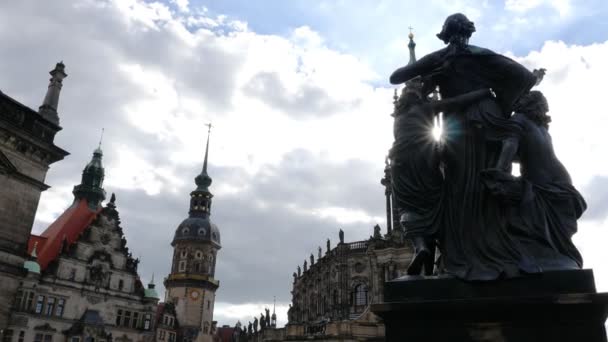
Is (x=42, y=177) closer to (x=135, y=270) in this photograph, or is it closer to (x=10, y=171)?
(x=10, y=171)

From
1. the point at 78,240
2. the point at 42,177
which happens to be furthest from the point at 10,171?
the point at 78,240

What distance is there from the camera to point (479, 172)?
5.13 meters

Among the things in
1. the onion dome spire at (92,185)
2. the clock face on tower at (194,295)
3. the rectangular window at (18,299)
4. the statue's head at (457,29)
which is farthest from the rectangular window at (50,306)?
the statue's head at (457,29)

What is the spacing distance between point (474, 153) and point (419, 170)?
659 mm

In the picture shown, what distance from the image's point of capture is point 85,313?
37469 mm

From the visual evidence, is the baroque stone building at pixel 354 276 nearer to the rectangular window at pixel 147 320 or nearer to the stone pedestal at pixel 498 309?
the rectangular window at pixel 147 320

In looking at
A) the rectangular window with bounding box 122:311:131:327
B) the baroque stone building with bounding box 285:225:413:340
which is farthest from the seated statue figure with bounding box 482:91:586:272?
the rectangular window with bounding box 122:311:131:327

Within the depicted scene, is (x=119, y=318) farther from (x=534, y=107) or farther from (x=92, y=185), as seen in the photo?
(x=534, y=107)

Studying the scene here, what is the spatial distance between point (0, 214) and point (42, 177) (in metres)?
3.26

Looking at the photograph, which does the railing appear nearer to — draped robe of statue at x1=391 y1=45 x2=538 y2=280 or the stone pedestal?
draped robe of statue at x1=391 y1=45 x2=538 y2=280

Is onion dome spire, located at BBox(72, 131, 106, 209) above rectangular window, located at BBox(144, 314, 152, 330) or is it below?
above

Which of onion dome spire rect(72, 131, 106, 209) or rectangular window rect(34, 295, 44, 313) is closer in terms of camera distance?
rectangular window rect(34, 295, 44, 313)

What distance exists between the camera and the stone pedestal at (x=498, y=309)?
12.9 feet

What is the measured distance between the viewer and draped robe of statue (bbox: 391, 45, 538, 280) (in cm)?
470
